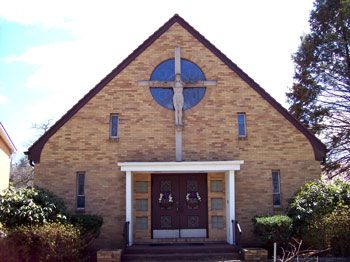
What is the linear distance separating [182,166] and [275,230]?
3.71 m

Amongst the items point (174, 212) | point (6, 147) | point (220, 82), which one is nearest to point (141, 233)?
point (174, 212)

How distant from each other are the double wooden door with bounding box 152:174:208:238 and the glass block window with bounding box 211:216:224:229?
0.25m

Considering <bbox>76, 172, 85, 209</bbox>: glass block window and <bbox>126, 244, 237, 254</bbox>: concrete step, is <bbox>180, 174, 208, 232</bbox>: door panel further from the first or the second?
<bbox>76, 172, 85, 209</bbox>: glass block window

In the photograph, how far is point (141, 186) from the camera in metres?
15.4

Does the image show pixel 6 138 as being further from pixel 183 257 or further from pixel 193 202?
pixel 183 257

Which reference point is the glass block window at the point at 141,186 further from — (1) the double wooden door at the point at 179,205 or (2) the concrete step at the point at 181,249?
(2) the concrete step at the point at 181,249

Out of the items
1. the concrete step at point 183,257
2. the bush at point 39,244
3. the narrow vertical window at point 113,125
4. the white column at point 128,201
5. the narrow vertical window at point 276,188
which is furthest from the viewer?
the narrow vertical window at point 113,125

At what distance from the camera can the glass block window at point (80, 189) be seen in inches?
589

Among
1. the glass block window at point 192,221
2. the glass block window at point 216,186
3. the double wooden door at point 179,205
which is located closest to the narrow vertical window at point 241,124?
the glass block window at point 216,186

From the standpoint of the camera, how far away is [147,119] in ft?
50.6

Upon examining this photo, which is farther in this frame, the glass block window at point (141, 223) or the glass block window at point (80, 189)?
the glass block window at point (141, 223)

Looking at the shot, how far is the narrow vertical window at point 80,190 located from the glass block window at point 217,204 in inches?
184

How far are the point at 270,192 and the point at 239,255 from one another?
9.92ft

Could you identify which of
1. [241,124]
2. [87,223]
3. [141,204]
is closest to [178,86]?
[241,124]
